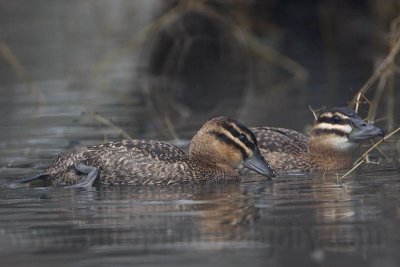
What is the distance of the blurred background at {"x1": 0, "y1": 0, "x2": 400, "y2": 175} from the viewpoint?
1681 cm

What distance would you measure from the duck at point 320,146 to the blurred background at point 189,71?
956 millimetres

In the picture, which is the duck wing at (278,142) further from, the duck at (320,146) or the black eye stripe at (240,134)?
the black eye stripe at (240,134)

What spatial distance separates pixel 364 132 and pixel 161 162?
203 centimetres

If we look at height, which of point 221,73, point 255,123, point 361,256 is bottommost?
point 361,256

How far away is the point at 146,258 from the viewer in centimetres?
905

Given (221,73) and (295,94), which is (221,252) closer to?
(295,94)

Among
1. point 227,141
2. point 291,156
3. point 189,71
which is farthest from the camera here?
point 189,71

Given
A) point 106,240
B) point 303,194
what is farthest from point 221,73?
point 106,240

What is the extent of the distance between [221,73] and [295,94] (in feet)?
11.0

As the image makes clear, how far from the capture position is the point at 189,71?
23.1 m

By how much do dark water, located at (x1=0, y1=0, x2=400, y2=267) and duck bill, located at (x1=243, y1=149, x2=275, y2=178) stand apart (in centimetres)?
10

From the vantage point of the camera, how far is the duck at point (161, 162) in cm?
1282

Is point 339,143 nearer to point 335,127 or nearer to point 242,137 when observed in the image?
point 335,127

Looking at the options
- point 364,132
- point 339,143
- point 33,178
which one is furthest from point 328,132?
point 33,178
